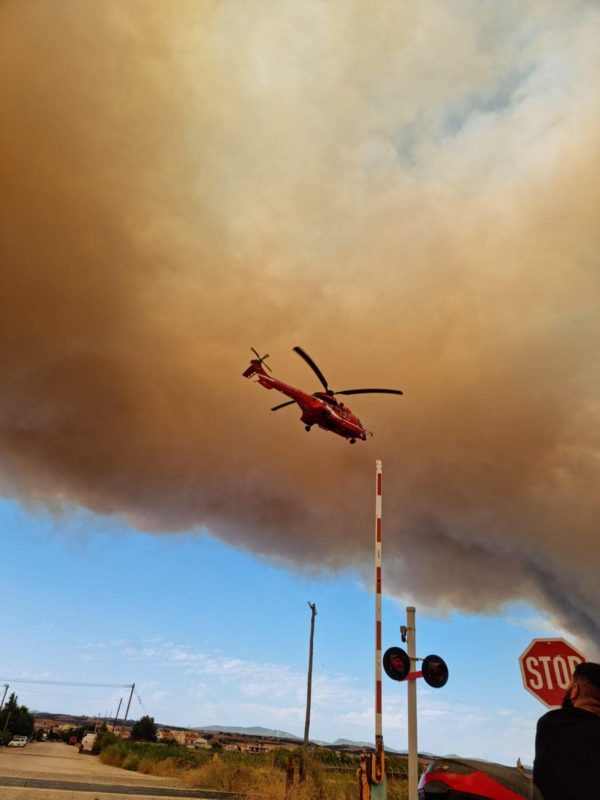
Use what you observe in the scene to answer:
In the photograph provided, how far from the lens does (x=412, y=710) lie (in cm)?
826

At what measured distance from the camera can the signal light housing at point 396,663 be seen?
804cm

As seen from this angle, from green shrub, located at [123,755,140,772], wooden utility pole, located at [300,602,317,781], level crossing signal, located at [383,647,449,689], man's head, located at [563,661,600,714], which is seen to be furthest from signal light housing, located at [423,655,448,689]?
green shrub, located at [123,755,140,772]

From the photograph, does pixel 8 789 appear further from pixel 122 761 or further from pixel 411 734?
pixel 122 761

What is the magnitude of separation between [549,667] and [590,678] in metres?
3.97

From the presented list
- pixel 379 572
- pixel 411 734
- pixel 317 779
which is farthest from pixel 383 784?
pixel 317 779

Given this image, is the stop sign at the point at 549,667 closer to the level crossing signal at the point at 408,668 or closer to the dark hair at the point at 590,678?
the level crossing signal at the point at 408,668

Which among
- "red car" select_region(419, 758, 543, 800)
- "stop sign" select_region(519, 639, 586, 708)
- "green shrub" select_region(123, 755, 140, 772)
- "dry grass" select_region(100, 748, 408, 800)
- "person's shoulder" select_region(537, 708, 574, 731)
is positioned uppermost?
"stop sign" select_region(519, 639, 586, 708)

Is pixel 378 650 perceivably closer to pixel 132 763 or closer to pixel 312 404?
pixel 312 404

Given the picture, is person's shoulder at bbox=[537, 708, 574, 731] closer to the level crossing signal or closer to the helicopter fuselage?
the level crossing signal

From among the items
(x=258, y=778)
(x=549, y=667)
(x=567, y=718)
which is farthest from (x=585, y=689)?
(x=258, y=778)

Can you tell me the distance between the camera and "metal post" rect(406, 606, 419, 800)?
303 inches

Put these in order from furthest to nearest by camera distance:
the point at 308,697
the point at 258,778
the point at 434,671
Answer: the point at 308,697 → the point at 258,778 → the point at 434,671

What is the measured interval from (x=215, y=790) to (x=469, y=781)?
28616 mm

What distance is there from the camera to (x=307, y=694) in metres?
32.7
